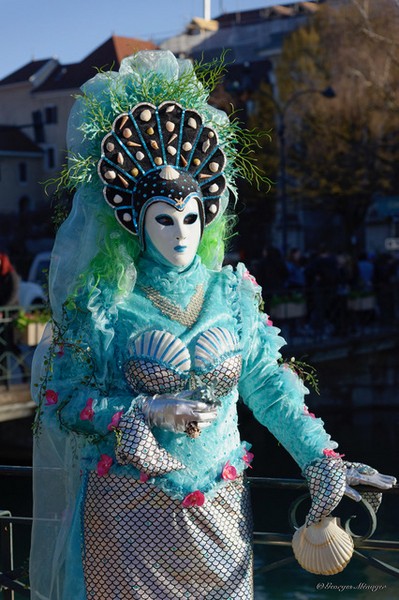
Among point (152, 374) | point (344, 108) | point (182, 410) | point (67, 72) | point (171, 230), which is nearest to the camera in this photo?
point (182, 410)

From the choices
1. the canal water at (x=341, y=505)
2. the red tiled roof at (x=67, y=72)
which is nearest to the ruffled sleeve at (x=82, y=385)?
the canal water at (x=341, y=505)

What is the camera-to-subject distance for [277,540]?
341 centimetres

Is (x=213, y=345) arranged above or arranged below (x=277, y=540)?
above

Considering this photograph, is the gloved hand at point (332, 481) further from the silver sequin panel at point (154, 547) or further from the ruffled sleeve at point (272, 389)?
the silver sequin panel at point (154, 547)

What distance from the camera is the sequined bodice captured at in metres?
2.94

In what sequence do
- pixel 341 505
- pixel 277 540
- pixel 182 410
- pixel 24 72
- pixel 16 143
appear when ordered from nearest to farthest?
1. pixel 182 410
2. pixel 277 540
3. pixel 341 505
4. pixel 16 143
5. pixel 24 72

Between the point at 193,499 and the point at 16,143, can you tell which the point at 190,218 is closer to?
the point at 193,499

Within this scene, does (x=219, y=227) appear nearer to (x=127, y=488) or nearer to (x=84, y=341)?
(x=84, y=341)

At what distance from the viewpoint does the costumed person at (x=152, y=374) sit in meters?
2.91

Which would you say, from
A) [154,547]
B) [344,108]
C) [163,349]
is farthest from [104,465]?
[344,108]

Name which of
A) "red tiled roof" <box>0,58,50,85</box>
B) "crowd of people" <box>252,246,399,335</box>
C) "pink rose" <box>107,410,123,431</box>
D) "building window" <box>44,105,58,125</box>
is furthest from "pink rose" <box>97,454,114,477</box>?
"red tiled roof" <box>0,58,50,85</box>

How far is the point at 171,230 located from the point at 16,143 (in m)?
51.5

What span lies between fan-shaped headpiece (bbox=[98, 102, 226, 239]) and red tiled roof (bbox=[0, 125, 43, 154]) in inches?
1971

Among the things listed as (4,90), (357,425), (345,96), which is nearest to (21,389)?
(357,425)
